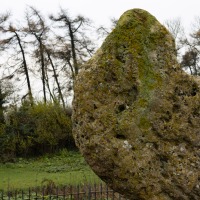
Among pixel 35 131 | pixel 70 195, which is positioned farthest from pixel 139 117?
pixel 35 131

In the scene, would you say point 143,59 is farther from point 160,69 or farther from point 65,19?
point 65,19

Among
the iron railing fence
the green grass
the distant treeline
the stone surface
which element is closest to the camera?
the stone surface

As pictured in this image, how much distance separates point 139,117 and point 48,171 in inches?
585

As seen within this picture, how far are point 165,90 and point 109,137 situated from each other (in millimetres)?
825

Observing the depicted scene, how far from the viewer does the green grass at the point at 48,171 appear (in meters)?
15.7

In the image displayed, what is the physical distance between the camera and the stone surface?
5.33m

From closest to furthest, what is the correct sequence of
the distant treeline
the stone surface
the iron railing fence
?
the stone surface, the iron railing fence, the distant treeline

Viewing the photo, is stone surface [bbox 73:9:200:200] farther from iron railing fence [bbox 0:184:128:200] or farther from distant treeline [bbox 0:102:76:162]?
distant treeline [bbox 0:102:76:162]

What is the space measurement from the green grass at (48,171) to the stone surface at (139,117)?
9.51 metres

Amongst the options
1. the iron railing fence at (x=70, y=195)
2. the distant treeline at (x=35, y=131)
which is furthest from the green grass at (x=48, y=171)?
the iron railing fence at (x=70, y=195)

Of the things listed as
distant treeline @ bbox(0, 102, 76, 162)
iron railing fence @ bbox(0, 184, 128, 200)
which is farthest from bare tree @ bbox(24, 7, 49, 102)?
iron railing fence @ bbox(0, 184, 128, 200)

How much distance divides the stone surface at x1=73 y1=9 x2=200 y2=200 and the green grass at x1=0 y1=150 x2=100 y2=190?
31.2 ft

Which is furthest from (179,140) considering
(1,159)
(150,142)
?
(1,159)

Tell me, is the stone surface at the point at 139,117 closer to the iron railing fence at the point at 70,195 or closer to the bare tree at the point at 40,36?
the iron railing fence at the point at 70,195
